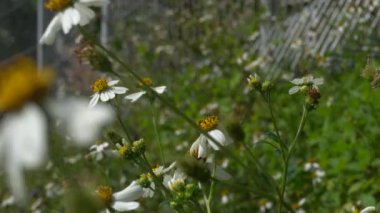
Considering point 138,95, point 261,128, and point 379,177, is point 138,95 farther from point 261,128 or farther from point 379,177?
point 261,128

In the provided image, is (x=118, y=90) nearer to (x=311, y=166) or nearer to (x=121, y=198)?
(x=121, y=198)

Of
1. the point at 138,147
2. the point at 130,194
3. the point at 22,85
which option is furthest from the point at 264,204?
the point at 22,85

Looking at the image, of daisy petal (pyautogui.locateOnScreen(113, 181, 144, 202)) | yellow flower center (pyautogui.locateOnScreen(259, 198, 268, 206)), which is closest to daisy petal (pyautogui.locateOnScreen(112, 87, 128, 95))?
daisy petal (pyautogui.locateOnScreen(113, 181, 144, 202))

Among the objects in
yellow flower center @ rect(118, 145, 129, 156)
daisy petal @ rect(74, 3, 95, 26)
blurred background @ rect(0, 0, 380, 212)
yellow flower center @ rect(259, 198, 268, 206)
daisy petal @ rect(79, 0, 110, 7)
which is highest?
daisy petal @ rect(74, 3, 95, 26)

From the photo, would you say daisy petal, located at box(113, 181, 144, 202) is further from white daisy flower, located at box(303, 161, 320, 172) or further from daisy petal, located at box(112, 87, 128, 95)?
white daisy flower, located at box(303, 161, 320, 172)

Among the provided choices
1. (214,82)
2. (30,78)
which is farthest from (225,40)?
(30,78)
